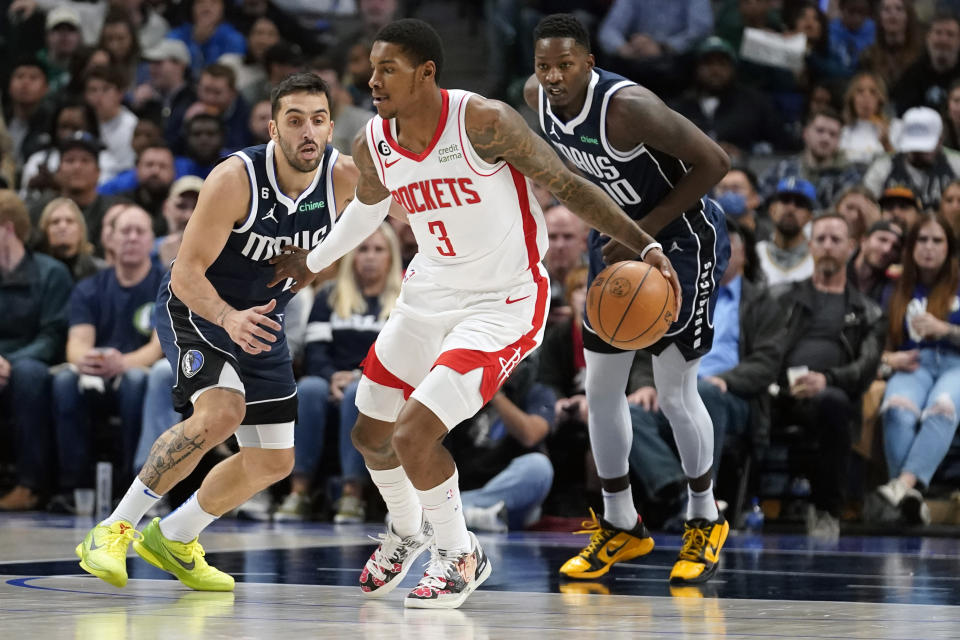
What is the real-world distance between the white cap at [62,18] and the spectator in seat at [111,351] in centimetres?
452

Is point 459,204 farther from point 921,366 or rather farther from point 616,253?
point 921,366

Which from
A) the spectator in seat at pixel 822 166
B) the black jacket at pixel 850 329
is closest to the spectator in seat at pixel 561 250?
the black jacket at pixel 850 329

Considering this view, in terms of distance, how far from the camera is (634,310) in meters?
4.97

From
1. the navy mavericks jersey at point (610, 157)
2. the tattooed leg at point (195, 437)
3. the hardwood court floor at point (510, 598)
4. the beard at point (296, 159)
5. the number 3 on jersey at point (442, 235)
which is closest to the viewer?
the hardwood court floor at point (510, 598)

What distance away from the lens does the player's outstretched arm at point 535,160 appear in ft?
15.7

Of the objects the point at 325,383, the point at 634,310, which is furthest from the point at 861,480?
the point at 634,310

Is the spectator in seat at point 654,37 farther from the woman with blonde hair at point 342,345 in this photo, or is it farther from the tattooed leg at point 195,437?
the tattooed leg at point 195,437

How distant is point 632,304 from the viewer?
4969 mm

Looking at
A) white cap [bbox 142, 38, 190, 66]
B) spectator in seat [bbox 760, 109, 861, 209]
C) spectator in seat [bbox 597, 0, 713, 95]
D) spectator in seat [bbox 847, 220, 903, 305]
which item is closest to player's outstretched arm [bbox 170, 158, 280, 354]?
spectator in seat [bbox 847, 220, 903, 305]

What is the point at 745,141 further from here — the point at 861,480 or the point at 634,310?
the point at 634,310

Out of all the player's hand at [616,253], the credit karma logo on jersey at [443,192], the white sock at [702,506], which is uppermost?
the credit karma logo on jersey at [443,192]

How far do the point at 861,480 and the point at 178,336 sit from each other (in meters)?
4.85

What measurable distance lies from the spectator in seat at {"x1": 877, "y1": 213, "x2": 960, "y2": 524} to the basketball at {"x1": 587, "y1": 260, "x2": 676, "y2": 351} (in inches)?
147

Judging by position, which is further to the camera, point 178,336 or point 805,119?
point 805,119
